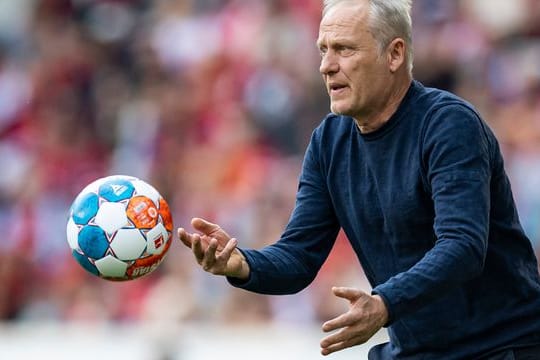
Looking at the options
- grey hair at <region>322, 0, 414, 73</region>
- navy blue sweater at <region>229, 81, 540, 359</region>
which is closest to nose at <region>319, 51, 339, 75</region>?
grey hair at <region>322, 0, 414, 73</region>

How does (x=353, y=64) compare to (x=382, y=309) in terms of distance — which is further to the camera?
(x=353, y=64)

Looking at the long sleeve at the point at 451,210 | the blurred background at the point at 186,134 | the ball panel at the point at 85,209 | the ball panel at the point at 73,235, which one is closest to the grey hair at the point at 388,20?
the long sleeve at the point at 451,210

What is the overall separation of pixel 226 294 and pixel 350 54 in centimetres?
566

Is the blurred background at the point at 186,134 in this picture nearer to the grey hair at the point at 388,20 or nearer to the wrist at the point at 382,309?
the grey hair at the point at 388,20

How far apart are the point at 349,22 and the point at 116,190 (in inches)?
51.1

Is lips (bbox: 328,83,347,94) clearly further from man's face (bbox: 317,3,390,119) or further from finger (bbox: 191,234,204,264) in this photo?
finger (bbox: 191,234,204,264)

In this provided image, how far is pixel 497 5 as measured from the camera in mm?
12125

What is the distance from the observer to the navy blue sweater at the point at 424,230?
4609 millimetres

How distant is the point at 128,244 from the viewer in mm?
5555

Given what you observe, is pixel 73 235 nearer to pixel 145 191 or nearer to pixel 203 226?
pixel 145 191

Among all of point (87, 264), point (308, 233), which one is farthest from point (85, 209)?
point (308, 233)

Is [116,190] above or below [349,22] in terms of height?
below

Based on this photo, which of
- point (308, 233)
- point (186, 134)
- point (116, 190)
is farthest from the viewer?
point (186, 134)

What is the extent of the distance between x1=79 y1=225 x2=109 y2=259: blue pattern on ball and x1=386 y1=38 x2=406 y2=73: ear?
145cm
